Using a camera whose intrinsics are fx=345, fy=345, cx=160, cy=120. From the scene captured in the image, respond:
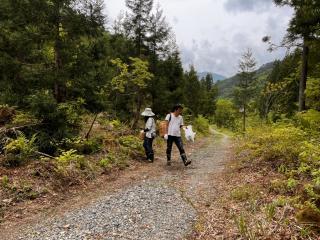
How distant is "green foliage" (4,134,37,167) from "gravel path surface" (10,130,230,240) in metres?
3.38

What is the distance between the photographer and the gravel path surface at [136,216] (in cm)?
607

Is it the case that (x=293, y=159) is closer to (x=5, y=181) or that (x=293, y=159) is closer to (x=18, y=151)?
(x=5, y=181)

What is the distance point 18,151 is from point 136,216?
5430 millimetres

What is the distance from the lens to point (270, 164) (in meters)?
10.2

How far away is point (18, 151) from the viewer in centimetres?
1059

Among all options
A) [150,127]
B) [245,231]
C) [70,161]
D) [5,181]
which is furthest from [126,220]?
[150,127]

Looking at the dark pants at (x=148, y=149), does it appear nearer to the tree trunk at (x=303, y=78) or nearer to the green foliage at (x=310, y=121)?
the green foliage at (x=310, y=121)

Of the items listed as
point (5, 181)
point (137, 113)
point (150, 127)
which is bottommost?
point (5, 181)

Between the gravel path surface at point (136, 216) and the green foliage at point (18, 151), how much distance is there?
3.38m

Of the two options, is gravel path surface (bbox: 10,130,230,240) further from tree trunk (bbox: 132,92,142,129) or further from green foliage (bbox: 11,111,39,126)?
tree trunk (bbox: 132,92,142,129)

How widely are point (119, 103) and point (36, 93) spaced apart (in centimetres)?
1175

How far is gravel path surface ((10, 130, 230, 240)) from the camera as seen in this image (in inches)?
239

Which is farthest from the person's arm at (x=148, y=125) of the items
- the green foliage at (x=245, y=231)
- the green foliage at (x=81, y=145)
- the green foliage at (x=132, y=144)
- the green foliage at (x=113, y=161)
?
the green foliage at (x=245, y=231)

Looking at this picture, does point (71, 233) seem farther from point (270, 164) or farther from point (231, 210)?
point (270, 164)
